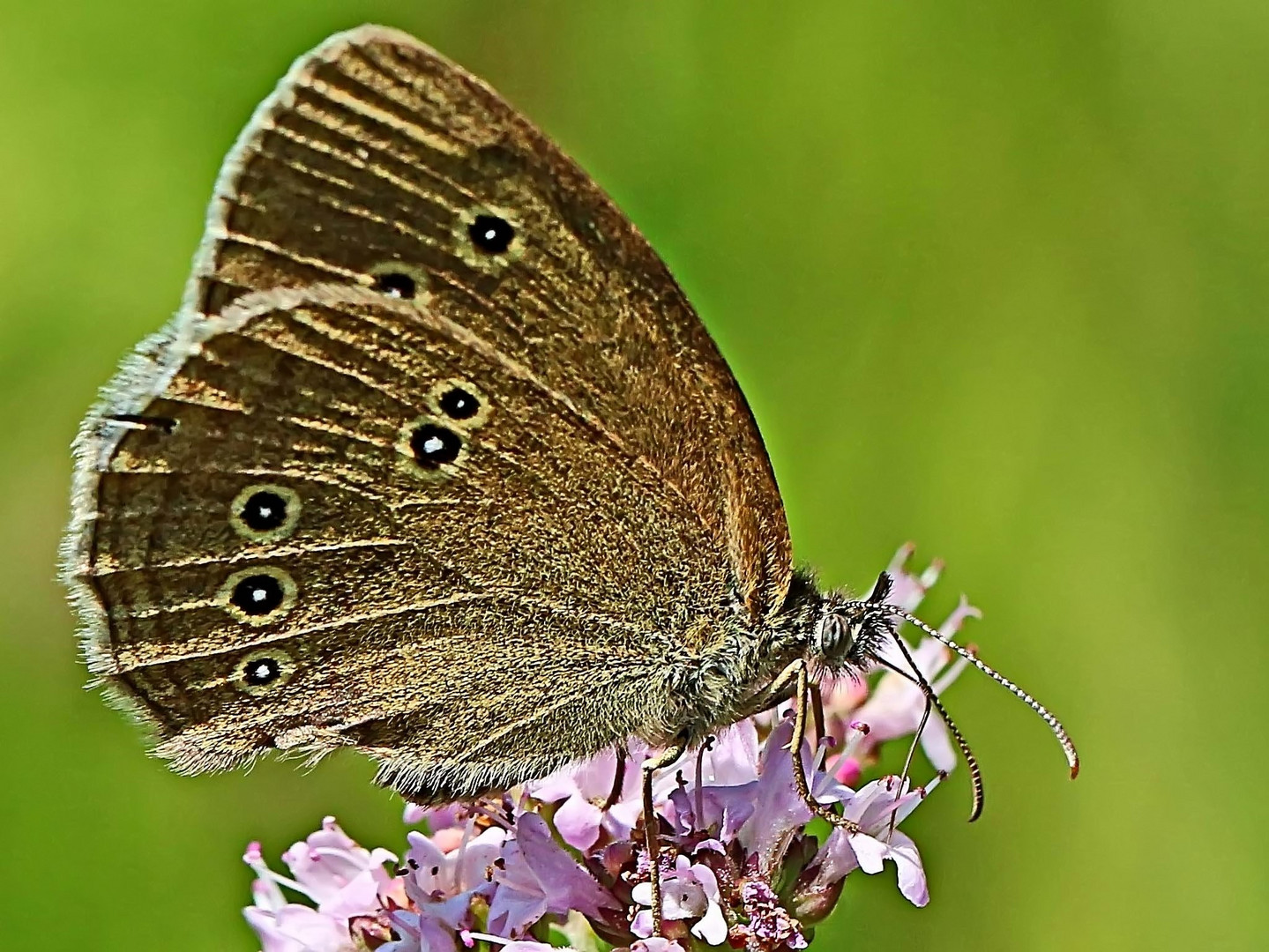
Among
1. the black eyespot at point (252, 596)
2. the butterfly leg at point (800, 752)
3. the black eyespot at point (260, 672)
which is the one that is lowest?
the black eyespot at point (260, 672)

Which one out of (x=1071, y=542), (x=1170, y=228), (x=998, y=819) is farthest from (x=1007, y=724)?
(x=1170, y=228)

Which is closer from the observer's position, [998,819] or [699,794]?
[699,794]

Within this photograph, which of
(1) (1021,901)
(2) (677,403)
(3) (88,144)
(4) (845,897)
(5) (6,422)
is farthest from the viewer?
(3) (88,144)

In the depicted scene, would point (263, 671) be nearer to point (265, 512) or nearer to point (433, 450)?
point (265, 512)

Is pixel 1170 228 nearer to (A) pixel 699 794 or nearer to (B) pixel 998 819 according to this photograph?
(B) pixel 998 819

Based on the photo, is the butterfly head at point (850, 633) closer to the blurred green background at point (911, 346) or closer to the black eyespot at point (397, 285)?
the black eyespot at point (397, 285)

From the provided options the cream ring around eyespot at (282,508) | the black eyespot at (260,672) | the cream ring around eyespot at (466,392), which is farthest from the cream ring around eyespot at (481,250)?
A: the black eyespot at (260,672)

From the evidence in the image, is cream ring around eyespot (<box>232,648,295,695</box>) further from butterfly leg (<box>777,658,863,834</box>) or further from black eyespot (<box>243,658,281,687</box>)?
butterfly leg (<box>777,658,863,834</box>)
